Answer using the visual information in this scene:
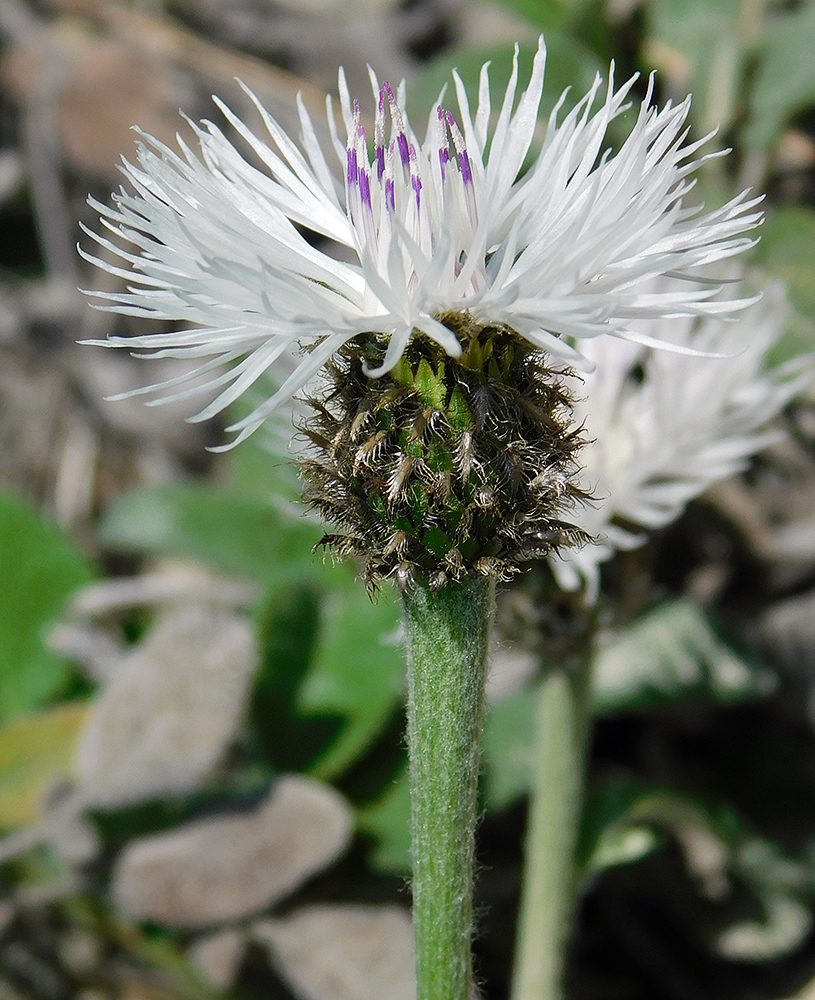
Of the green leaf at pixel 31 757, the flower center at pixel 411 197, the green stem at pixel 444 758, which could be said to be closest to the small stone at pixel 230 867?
the green leaf at pixel 31 757

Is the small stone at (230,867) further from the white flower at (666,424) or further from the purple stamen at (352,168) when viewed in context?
the purple stamen at (352,168)

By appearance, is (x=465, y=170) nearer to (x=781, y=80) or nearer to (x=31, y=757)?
(x=31, y=757)

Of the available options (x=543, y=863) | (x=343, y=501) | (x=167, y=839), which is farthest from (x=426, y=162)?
(x=167, y=839)

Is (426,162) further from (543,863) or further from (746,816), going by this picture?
(746,816)

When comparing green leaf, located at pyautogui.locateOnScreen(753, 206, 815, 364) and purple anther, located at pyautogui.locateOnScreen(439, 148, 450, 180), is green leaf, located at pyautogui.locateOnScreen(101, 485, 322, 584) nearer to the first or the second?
green leaf, located at pyautogui.locateOnScreen(753, 206, 815, 364)

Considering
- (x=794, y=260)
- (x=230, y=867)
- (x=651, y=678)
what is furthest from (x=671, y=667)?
(x=794, y=260)

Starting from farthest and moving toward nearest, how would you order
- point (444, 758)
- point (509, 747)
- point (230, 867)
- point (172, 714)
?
point (509, 747), point (172, 714), point (230, 867), point (444, 758)
